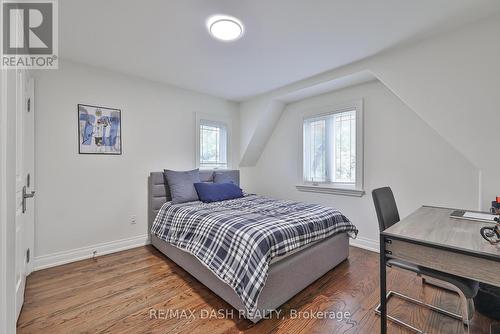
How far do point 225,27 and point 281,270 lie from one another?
220 centimetres

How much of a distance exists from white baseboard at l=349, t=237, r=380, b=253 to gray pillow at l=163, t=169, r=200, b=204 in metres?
2.40

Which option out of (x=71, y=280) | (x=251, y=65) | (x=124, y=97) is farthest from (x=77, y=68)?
(x=71, y=280)

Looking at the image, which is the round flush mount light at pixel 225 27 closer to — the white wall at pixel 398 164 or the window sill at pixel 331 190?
the white wall at pixel 398 164

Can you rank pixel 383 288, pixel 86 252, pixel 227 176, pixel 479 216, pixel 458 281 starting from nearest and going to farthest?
pixel 458 281 < pixel 383 288 < pixel 479 216 < pixel 86 252 < pixel 227 176

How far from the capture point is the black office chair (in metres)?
1.35

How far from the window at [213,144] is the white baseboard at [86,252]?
1.57 m

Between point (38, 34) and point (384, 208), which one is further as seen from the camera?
point (38, 34)

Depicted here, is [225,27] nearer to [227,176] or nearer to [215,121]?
[215,121]

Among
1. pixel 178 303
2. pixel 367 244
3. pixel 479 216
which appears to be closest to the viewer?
pixel 479 216

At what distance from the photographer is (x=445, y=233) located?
4.75ft

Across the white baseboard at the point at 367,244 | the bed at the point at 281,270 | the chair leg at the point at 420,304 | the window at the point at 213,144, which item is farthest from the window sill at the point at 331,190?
the window at the point at 213,144

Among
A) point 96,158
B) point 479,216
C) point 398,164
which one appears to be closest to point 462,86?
point 398,164

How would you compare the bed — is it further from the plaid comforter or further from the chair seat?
the chair seat

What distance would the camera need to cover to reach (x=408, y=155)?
276 cm
